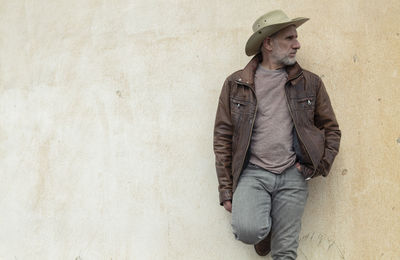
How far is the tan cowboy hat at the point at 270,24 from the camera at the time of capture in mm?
5320

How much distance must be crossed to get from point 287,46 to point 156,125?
137 centimetres

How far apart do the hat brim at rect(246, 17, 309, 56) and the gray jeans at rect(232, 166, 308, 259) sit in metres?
0.92

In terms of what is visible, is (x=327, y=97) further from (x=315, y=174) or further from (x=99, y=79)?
(x=99, y=79)

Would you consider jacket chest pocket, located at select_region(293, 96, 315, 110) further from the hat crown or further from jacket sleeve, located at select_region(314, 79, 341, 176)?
the hat crown

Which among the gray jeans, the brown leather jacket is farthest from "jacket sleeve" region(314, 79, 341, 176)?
the gray jeans

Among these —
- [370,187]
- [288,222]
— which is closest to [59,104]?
[288,222]

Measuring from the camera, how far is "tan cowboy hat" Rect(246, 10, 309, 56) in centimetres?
532

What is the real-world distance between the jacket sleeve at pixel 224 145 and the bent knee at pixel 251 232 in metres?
0.30

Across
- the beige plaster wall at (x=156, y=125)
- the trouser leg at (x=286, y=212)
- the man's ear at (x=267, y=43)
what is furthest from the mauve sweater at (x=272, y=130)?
the beige plaster wall at (x=156, y=125)

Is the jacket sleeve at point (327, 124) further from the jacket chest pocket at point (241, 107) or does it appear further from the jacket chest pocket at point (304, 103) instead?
the jacket chest pocket at point (241, 107)

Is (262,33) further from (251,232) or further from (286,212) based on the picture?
(251,232)

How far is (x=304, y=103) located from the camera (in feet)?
17.5

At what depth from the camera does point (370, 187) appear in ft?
18.8

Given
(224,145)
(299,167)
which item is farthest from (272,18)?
(299,167)
